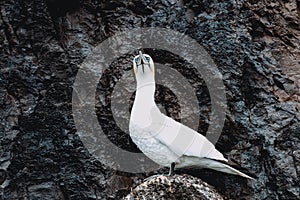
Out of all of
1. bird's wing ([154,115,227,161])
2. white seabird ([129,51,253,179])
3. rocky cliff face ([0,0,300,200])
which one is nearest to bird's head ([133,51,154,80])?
white seabird ([129,51,253,179])

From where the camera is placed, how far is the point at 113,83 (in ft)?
13.1

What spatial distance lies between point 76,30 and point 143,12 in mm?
443

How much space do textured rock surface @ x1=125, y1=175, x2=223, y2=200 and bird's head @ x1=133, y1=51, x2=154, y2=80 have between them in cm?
56

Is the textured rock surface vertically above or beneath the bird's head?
beneath

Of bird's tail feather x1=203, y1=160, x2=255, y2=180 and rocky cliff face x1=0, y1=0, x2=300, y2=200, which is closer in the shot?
bird's tail feather x1=203, y1=160, x2=255, y2=180

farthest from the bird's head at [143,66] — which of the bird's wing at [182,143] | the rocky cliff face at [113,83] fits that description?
the rocky cliff face at [113,83]

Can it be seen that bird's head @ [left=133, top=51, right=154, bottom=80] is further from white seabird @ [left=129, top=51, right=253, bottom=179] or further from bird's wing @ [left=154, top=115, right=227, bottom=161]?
bird's wing @ [left=154, top=115, right=227, bottom=161]

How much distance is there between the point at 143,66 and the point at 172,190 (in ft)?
2.22

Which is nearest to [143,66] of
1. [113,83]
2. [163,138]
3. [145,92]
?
[145,92]

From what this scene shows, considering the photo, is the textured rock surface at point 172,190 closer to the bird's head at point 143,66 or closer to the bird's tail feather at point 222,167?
the bird's tail feather at point 222,167

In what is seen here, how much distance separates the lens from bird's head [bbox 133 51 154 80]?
3.44 meters

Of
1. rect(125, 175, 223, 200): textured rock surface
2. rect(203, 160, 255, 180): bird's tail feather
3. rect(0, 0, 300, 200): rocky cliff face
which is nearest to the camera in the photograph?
rect(125, 175, 223, 200): textured rock surface

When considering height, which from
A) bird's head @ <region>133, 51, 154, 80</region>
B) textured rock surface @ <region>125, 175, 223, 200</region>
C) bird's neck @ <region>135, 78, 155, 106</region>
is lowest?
textured rock surface @ <region>125, 175, 223, 200</region>

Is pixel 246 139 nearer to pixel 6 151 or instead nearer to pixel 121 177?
pixel 121 177
